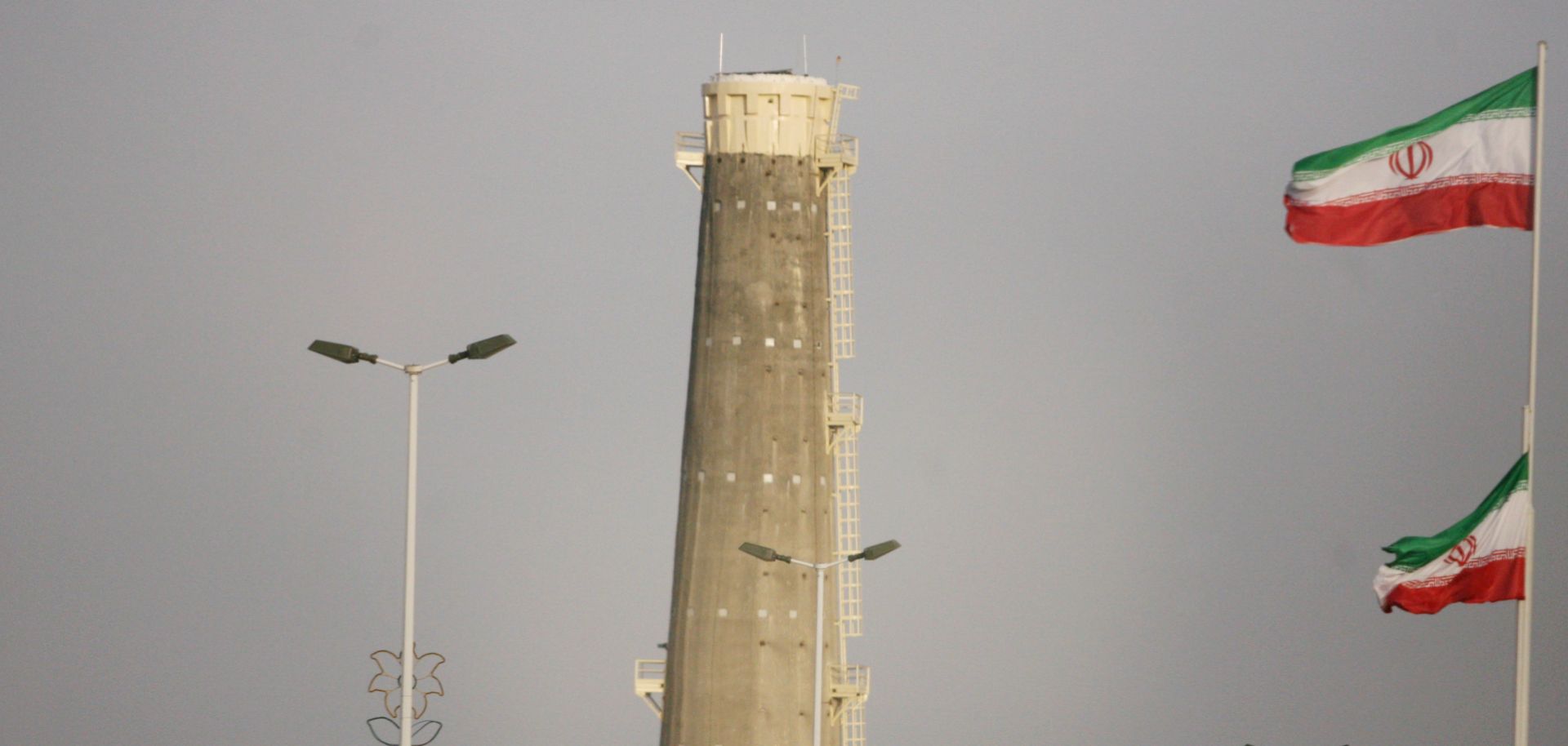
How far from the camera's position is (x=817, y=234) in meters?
73.7

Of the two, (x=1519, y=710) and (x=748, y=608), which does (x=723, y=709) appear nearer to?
(x=748, y=608)

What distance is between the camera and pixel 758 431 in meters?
72.6

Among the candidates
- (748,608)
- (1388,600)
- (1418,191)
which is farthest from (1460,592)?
(748,608)

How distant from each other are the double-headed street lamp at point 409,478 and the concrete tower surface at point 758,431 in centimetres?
1946

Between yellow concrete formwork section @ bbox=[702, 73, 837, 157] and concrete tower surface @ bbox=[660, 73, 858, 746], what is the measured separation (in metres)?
0.03

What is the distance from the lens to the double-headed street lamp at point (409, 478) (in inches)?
2058

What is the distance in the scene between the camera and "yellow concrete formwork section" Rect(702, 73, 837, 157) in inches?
2874

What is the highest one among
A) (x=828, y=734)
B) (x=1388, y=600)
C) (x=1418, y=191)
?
(x=1418, y=191)

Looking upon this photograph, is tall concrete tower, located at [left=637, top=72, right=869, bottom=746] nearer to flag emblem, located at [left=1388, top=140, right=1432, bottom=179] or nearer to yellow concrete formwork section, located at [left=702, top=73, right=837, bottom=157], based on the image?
yellow concrete formwork section, located at [left=702, top=73, right=837, bottom=157]

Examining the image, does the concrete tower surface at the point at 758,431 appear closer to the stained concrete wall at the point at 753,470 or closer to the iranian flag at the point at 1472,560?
the stained concrete wall at the point at 753,470

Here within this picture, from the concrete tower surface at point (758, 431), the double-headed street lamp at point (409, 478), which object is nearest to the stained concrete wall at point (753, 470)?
the concrete tower surface at point (758, 431)

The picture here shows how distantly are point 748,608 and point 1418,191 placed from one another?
25.4 meters

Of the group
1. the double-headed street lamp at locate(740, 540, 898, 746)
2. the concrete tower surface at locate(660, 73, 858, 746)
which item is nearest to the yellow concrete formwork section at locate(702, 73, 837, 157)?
the concrete tower surface at locate(660, 73, 858, 746)

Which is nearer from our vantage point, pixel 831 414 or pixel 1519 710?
pixel 1519 710
